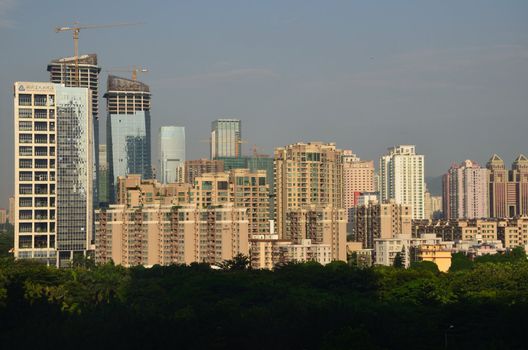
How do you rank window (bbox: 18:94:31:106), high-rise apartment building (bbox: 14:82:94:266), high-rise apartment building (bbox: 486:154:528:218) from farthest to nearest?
high-rise apartment building (bbox: 486:154:528:218) < window (bbox: 18:94:31:106) < high-rise apartment building (bbox: 14:82:94:266)

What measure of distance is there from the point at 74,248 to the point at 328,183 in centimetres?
1869

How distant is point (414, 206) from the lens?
330 feet

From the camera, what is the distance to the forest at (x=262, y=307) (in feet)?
89.4

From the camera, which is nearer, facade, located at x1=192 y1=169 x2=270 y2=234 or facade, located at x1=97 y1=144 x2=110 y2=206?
facade, located at x1=192 y1=169 x2=270 y2=234

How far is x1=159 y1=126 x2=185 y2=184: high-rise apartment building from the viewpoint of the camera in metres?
121

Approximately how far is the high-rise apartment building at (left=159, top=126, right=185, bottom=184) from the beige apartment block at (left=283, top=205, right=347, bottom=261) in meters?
63.6

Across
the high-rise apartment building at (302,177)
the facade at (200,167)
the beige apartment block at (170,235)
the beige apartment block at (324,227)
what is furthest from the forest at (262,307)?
the facade at (200,167)

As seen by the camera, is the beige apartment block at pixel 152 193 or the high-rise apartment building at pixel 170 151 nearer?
the beige apartment block at pixel 152 193

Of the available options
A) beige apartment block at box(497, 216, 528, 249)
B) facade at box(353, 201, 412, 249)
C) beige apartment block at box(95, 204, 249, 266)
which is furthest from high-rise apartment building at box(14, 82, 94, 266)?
beige apartment block at box(497, 216, 528, 249)

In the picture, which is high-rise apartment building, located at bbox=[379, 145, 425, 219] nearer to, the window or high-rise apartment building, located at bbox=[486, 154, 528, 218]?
high-rise apartment building, located at bbox=[486, 154, 528, 218]

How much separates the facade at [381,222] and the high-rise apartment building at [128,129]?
39349 millimetres

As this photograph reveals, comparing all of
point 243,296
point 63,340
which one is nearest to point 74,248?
point 243,296

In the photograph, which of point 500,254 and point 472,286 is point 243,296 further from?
point 500,254

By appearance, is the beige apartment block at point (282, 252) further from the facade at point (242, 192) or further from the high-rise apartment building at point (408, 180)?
the high-rise apartment building at point (408, 180)
